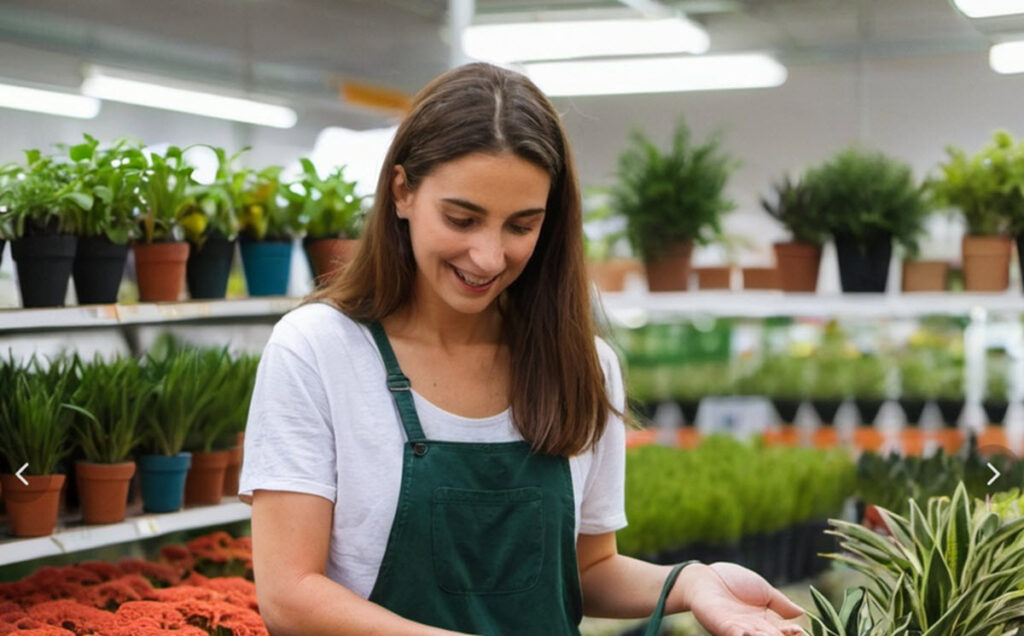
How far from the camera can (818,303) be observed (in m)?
4.18

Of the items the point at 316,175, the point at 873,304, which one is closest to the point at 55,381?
the point at 316,175

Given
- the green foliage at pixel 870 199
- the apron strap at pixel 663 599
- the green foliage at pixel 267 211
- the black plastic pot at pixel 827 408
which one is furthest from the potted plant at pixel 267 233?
the black plastic pot at pixel 827 408

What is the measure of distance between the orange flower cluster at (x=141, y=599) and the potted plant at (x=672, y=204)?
2104 mm

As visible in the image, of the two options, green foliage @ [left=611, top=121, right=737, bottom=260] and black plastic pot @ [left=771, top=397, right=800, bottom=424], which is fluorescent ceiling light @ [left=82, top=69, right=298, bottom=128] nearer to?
green foliage @ [left=611, top=121, right=737, bottom=260]

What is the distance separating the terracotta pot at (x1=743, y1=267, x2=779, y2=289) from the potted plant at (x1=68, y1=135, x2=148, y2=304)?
8.40 ft

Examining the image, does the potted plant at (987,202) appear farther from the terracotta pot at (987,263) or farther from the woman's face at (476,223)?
the woman's face at (476,223)

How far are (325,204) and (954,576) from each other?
212 cm

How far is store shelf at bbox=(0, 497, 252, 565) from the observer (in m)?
2.40

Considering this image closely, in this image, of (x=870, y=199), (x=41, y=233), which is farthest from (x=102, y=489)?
(x=870, y=199)

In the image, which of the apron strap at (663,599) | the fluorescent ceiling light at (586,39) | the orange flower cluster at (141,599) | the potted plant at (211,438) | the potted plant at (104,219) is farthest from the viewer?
the fluorescent ceiling light at (586,39)

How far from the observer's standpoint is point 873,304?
162 inches

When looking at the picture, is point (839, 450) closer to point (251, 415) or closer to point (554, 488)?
point (554, 488)

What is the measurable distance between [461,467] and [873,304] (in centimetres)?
283

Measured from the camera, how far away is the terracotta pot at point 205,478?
2902 mm
